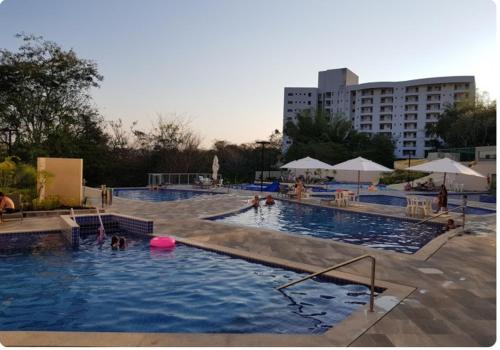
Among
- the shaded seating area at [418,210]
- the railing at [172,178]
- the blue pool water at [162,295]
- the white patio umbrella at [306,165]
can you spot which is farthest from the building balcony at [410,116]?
the blue pool water at [162,295]

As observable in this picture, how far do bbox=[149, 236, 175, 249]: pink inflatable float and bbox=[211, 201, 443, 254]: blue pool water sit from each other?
380 cm

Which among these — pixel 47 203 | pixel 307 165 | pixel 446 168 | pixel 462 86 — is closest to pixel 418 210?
pixel 446 168

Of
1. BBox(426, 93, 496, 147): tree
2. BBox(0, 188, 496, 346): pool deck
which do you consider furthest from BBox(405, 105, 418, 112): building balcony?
BBox(0, 188, 496, 346): pool deck

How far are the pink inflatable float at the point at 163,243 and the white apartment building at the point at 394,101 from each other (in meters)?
59.5

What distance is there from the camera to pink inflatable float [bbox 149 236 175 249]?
29.6 feet

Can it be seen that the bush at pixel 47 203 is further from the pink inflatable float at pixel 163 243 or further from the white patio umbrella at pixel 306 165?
the white patio umbrella at pixel 306 165

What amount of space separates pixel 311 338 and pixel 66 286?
4.44 metres

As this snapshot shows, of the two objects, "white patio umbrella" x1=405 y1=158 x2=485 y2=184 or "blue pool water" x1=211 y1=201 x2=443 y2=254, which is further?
"white patio umbrella" x1=405 y1=158 x2=485 y2=184

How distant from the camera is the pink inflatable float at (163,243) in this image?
903 cm

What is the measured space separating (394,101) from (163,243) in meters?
72.0

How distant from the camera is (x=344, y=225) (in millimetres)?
12906

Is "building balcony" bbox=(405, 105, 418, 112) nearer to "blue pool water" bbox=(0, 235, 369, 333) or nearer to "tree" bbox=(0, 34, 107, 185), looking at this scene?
"tree" bbox=(0, 34, 107, 185)

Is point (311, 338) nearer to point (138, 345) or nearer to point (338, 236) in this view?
point (138, 345)

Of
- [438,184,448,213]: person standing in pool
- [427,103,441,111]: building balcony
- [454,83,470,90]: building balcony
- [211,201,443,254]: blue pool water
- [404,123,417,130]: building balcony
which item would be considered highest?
[454,83,470,90]: building balcony
